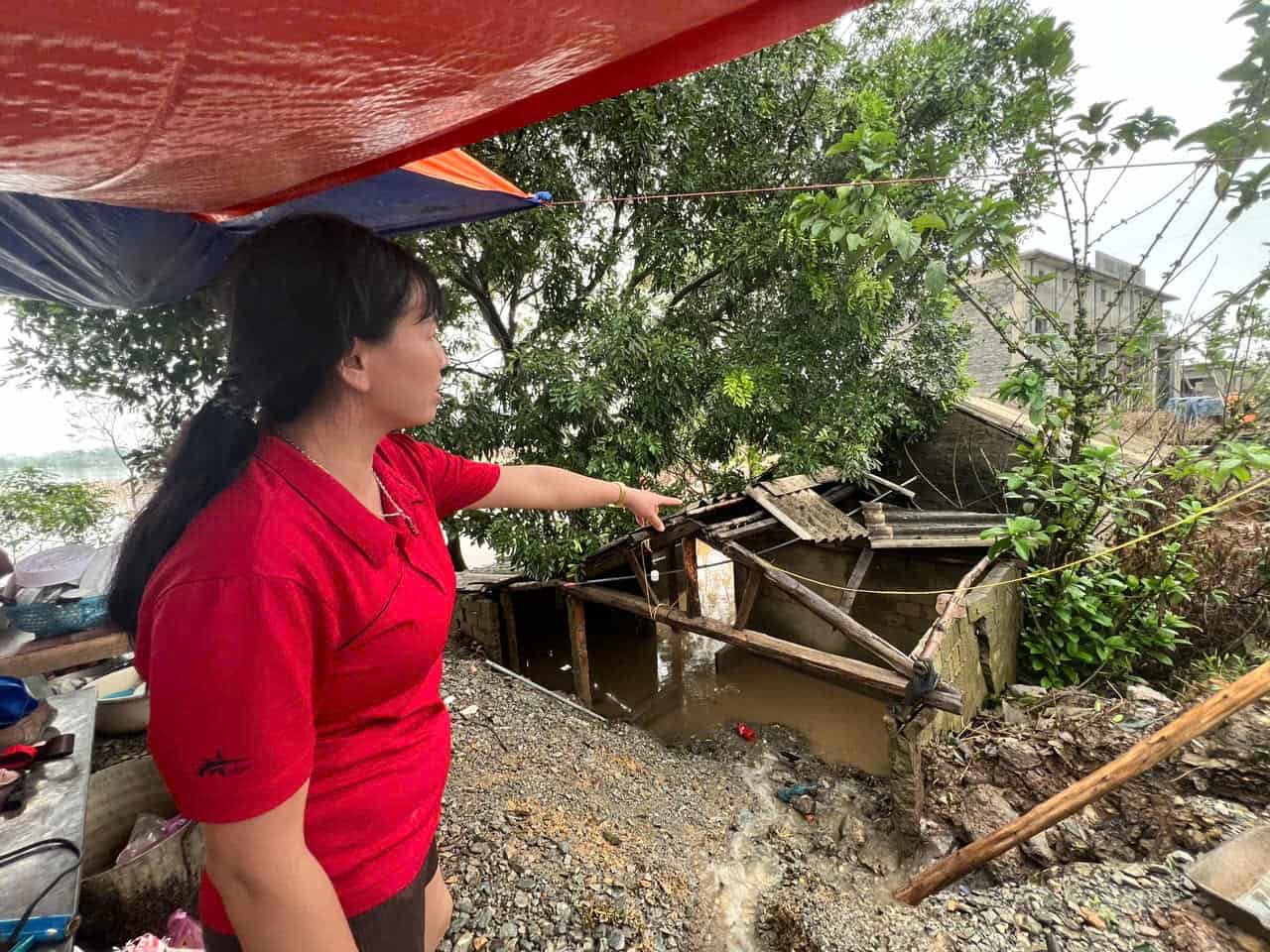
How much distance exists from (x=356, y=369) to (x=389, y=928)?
1220 mm

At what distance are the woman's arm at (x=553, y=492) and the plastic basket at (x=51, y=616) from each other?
6.40 ft

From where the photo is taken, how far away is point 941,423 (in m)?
8.20

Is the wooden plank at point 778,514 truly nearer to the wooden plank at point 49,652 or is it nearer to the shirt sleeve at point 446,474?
the shirt sleeve at point 446,474

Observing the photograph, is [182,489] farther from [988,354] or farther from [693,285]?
[988,354]

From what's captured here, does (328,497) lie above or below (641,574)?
above

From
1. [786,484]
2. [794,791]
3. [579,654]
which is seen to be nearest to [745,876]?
[794,791]

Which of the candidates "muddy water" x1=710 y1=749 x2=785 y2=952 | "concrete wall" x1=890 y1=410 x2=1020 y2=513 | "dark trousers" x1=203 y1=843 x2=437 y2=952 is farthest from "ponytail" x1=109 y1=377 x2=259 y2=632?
"concrete wall" x1=890 y1=410 x2=1020 y2=513

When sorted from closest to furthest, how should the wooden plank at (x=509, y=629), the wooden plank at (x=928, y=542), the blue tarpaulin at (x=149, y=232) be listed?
the blue tarpaulin at (x=149, y=232), the wooden plank at (x=928, y=542), the wooden plank at (x=509, y=629)

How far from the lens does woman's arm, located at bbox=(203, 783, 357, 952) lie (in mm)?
812

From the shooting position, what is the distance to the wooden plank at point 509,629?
6.99 meters

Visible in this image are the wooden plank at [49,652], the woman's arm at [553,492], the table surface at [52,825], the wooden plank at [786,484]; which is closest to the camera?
the table surface at [52,825]

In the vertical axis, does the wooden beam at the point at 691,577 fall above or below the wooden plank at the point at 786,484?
below

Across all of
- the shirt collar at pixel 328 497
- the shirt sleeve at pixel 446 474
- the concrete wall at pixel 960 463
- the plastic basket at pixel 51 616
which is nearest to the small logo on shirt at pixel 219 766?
the shirt collar at pixel 328 497

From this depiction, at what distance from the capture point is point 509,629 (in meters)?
7.08
